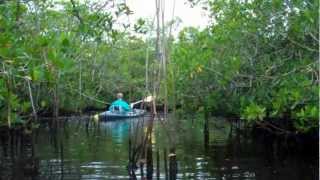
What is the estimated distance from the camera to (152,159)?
9.65m

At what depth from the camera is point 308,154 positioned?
10859 mm

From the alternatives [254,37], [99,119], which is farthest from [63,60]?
[99,119]

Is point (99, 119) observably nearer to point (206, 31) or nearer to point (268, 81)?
point (206, 31)

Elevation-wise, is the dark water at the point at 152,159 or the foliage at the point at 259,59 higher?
the foliage at the point at 259,59

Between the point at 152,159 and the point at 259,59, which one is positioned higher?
the point at 259,59

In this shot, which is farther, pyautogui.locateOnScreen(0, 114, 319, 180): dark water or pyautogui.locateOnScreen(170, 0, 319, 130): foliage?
pyautogui.locateOnScreen(0, 114, 319, 180): dark water

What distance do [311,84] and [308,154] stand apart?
4.94 meters

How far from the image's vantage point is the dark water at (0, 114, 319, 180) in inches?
358

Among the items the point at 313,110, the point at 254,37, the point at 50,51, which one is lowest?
the point at 313,110

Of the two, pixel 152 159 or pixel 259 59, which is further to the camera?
pixel 152 159

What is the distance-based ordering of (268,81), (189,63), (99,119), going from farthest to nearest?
(99,119) → (189,63) → (268,81)

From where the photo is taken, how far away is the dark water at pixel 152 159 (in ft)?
29.9

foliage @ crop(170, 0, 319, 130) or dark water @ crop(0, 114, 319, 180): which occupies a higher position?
foliage @ crop(170, 0, 319, 130)

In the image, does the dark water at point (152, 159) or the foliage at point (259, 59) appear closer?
the foliage at point (259, 59)
